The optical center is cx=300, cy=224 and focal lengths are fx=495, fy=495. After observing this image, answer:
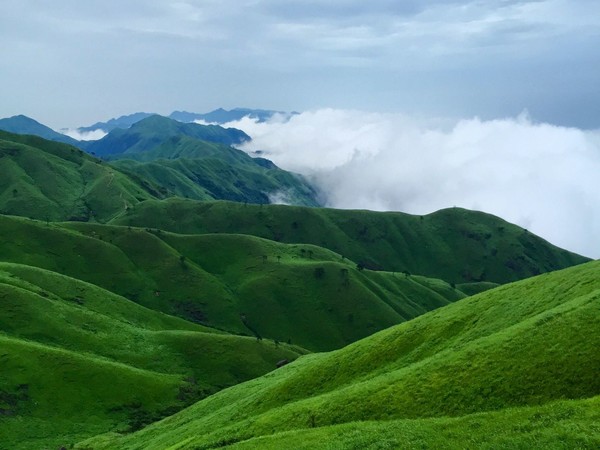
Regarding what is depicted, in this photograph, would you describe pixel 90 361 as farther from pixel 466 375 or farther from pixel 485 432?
pixel 485 432

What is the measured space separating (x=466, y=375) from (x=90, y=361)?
11022 centimetres

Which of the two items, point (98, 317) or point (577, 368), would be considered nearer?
point (577, 368)

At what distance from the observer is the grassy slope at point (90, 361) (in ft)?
368

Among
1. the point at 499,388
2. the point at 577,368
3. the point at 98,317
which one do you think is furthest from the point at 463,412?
the point at 98,317

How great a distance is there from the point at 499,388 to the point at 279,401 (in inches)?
1296

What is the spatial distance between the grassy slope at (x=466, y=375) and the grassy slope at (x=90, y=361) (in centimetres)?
4861

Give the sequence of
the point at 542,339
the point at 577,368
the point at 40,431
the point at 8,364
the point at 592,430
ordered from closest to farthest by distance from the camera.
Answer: the point at 592,430 < the point at 577,368 < the point at 542,339 < the point at 40,431 < the point at 8,364

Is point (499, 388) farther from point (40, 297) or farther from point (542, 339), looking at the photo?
point (40, 297)

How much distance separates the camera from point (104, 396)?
121812 mm

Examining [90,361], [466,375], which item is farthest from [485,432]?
[90,361]

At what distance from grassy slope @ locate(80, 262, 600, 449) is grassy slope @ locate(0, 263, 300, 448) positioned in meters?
48.6

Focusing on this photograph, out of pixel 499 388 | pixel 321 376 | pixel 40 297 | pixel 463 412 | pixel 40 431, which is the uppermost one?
pixel 499 388

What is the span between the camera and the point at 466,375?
46.4m

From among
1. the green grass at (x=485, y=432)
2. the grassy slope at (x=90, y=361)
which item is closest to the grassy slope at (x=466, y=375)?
the green grass at (x=485, y=432)
